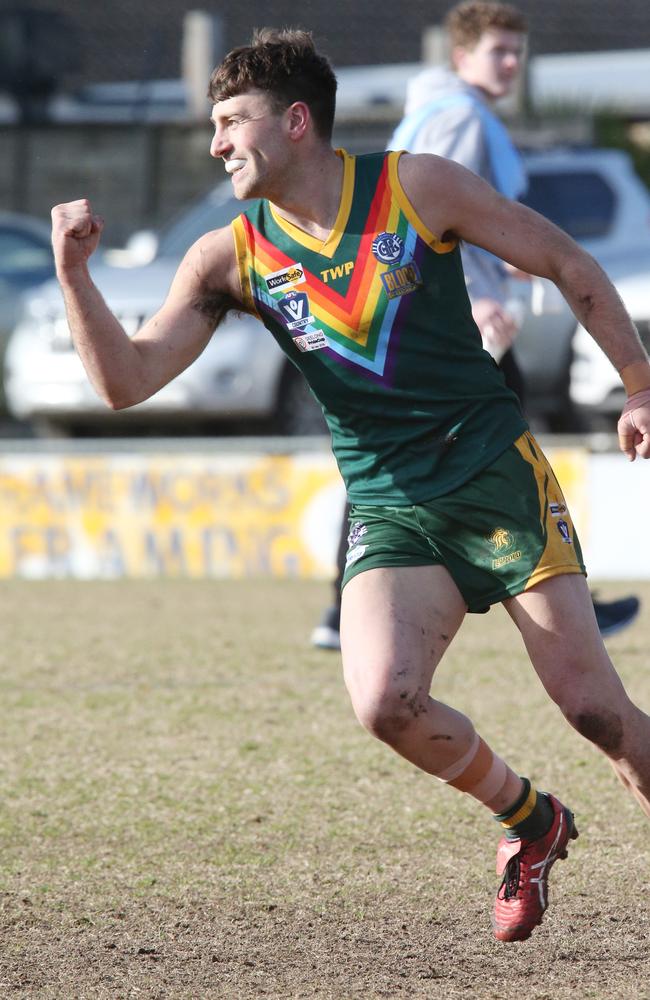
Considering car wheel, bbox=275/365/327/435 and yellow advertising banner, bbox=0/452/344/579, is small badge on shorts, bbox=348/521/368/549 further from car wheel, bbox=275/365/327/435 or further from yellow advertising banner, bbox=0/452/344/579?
car wheel, bbox=275/365/327/435

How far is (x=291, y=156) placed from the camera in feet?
12.7

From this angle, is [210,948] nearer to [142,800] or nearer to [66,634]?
[142,800]

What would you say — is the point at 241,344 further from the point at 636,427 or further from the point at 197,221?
the point at 636,427

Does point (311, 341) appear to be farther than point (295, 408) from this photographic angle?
No

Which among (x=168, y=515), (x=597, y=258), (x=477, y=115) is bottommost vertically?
(x=168, y=515)

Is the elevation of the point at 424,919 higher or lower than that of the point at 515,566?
lower

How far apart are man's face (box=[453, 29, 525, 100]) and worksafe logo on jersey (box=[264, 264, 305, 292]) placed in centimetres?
311

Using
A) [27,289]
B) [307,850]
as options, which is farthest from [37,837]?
[27,289]

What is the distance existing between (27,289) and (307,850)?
37.2 feet

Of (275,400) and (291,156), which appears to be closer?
(291,156)

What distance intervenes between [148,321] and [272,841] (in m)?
1.53

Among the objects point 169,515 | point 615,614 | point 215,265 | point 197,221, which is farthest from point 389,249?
point 197,221

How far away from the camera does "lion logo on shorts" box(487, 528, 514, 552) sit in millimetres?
3775

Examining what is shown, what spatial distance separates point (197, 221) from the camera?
1282 cm
